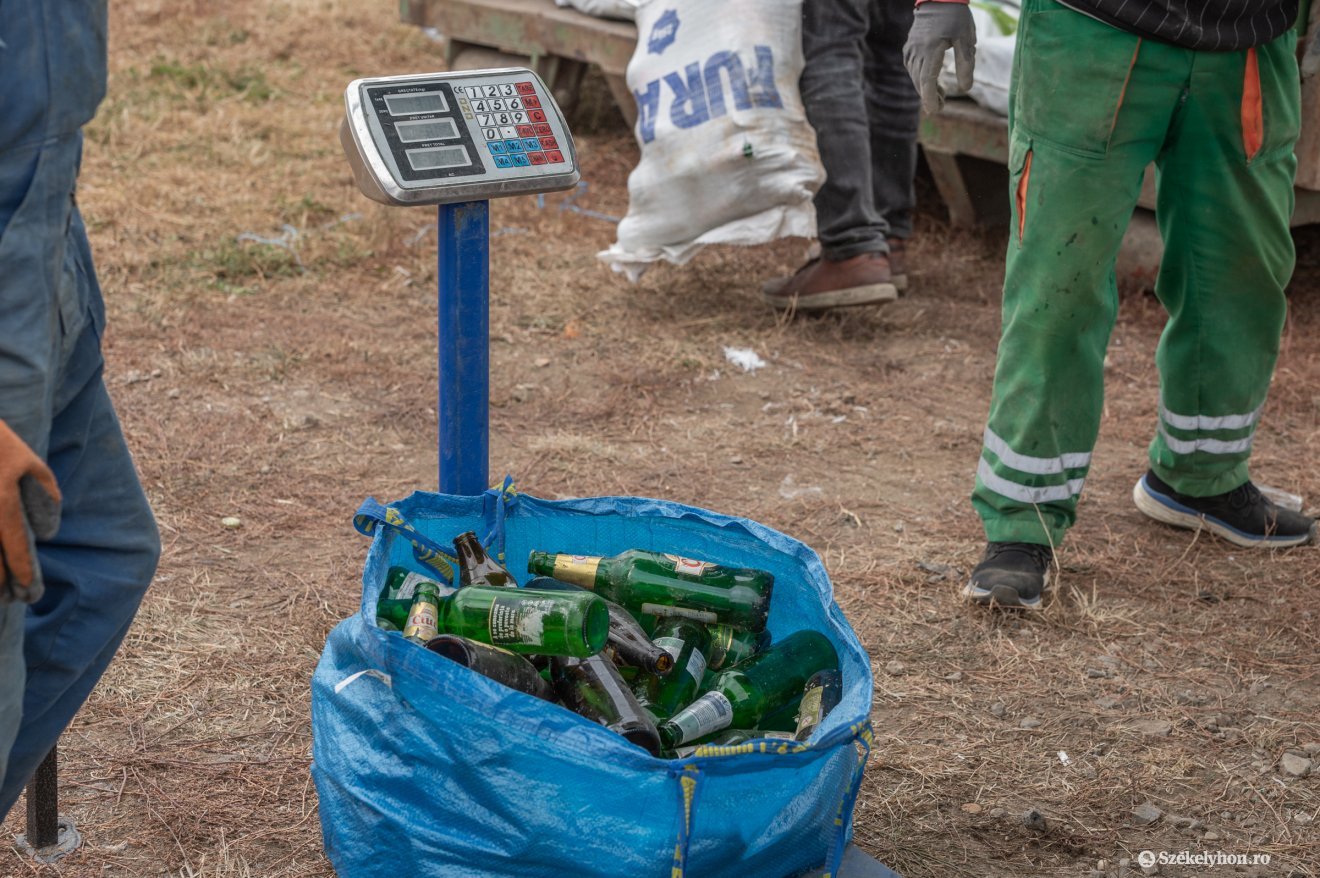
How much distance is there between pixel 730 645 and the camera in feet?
7.50

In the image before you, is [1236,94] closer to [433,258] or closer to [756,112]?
[756,112]

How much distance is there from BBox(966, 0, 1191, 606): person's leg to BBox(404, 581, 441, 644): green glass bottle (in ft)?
4.58

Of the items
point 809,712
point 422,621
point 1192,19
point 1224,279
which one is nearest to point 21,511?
point 422,621

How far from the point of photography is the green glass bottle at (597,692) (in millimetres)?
2021

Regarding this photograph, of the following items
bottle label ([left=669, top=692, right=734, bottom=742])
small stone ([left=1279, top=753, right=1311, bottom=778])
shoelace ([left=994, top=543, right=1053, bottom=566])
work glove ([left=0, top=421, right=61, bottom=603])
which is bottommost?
small stone ([left=1279, top=753, right=1311, bottom=778])

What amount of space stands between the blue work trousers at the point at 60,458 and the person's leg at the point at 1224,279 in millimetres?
2125

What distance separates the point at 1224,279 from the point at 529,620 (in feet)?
5.94

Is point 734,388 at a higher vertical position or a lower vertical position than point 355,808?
lower

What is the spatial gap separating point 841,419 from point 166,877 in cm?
243

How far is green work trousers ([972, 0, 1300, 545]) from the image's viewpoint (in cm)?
275

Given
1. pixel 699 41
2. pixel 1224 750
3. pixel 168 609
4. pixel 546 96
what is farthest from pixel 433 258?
pixel 1224 750

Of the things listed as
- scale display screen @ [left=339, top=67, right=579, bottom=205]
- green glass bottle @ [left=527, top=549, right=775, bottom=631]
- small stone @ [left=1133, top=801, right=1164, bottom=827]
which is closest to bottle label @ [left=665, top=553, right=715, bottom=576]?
green glass bottle @ [left=527, top=549, right=775, bottom=631]

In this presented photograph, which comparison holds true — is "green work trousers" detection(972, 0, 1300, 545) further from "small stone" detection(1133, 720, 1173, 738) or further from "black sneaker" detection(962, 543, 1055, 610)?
"small stone" detection(1133, 720, 1173, 738)

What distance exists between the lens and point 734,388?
4.33m
